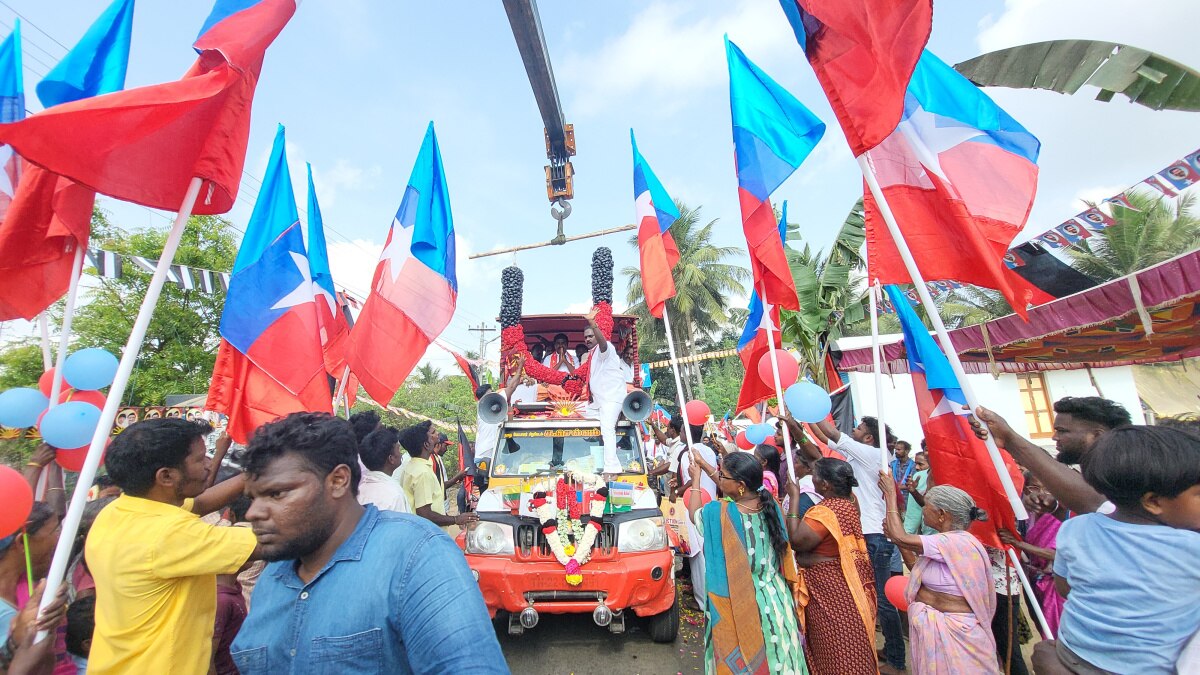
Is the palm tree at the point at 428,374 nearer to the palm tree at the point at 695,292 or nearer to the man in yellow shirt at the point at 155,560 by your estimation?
the palm tree at the point at 695,292

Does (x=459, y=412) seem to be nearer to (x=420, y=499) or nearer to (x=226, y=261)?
(x=226, y=261)

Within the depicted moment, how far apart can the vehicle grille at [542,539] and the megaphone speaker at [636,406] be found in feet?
4.50

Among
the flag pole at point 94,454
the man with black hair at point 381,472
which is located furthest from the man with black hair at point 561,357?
the flag pole at point 94,454

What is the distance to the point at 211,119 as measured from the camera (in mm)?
2412

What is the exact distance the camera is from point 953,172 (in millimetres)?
2928

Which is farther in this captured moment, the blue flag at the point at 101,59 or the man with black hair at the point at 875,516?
the man with black hair at the point at 875,516

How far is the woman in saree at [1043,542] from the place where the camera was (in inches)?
115

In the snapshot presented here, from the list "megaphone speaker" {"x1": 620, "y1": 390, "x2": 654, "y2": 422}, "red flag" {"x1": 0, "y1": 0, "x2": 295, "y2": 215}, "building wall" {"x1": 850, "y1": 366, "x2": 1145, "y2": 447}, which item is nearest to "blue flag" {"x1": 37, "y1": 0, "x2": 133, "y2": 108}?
"red flag" {"x1": 0, "y1": 0, "x2": 295, "y2": 215}

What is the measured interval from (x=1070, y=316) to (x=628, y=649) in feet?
15.3

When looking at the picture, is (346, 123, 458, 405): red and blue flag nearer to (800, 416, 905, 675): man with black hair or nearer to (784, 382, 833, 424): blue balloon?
(784, 382, 833, 424): blue balloon

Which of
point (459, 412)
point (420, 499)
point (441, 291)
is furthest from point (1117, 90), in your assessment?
point (459, 412)

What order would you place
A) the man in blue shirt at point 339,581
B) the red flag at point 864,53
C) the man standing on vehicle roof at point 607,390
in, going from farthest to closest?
the man standing on vehicle roof at point 607,390 → the red flag at point 864,53 → the man in blue shirt at point 339,581

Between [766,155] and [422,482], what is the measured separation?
12.1ft

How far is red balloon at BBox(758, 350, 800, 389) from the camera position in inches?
149
